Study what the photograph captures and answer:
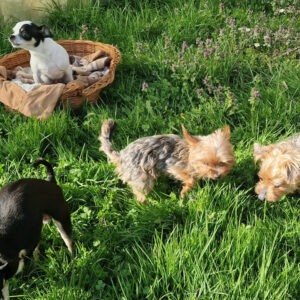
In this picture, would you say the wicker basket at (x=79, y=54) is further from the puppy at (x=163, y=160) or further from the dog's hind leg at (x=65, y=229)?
the dog's hind leg at (x=65, y=229)

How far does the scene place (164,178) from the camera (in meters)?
3.78

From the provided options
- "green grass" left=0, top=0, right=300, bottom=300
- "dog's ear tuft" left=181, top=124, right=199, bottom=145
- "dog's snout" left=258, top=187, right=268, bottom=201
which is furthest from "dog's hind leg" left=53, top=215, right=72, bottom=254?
"dog's snout" left=258, top=187, right=268, bottom=201

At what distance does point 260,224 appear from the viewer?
301 centimetres

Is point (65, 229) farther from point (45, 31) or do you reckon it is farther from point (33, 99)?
point (45, 31)

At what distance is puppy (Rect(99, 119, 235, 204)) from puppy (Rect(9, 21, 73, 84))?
71.6 inches

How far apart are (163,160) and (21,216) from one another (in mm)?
1448

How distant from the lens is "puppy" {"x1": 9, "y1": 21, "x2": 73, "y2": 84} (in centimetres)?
458

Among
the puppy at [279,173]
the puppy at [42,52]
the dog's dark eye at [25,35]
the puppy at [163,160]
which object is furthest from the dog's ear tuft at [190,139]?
Result: the dog's dark eye at [25,35]

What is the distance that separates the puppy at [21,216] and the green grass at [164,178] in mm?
365

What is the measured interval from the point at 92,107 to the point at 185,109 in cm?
115

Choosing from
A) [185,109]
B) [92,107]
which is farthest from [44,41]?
[185,109]

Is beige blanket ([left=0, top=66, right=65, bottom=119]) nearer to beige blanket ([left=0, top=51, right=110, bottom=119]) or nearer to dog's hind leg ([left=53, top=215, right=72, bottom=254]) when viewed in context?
beige blanket ([left=0, top=51, right=110, bottom=119])

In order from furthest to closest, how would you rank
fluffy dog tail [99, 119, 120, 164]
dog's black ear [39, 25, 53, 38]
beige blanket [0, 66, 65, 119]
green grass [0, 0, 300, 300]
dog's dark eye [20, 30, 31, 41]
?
dog's black ear [39, 25, 53, 38] < dog's dark eye [20, 30, 31, 41] < beige blanket [0, 66, 65, 119] < fluffy dog tail [99, 119, 120, 164] < green grass [0, 0, 300, 300]

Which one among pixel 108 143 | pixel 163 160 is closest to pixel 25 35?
pixel 108 143
